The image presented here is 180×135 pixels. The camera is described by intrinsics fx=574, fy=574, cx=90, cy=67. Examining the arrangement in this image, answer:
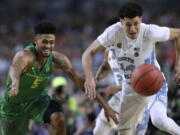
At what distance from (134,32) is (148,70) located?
1.88 ft

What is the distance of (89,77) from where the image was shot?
26.2ft

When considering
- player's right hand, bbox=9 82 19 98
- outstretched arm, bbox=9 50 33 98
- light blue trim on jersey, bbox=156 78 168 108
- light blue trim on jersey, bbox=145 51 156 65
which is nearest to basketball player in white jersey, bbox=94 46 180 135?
light blue trim on jersey, bbox=156 78 168 108

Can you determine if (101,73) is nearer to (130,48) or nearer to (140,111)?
(140,111)

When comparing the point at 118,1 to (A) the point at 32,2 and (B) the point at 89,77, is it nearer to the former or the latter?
(A) the point at 32,2

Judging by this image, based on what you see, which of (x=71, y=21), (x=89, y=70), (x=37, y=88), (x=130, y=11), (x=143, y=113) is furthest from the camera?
(x=71, y=21)

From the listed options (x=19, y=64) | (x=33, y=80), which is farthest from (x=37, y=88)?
(x=19, y=64)

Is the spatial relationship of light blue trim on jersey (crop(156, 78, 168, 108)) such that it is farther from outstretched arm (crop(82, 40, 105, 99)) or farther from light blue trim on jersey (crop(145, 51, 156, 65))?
outstretched arm (crop(82, 40, 105, 99))

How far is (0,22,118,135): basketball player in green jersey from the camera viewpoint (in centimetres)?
838

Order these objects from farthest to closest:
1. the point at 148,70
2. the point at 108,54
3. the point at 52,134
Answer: the point at 108,54 → the point at 52,134 → the point at 148,70

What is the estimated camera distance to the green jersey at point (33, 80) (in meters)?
8.45

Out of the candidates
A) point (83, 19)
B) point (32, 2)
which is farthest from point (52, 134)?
point (32, 2)

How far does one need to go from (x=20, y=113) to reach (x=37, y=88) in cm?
49

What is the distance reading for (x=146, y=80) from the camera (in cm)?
788

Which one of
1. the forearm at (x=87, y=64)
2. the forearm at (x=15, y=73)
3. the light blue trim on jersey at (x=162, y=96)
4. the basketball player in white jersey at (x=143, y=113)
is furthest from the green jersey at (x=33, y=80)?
the light blue trim on jersey at (x=162, y=96)
